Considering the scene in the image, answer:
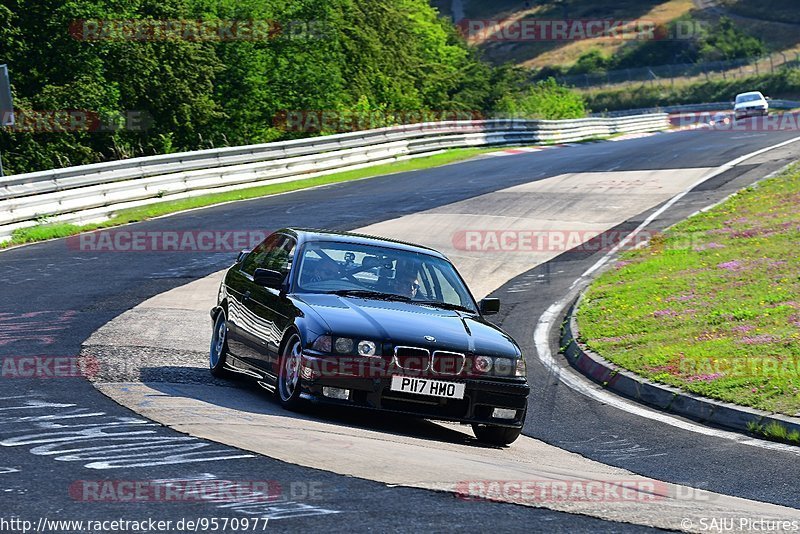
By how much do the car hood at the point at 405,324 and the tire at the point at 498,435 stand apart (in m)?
0.58

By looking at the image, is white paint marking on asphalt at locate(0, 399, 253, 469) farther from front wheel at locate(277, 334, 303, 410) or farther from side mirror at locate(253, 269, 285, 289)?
side mirror at locate(253, 269, 285, 289)

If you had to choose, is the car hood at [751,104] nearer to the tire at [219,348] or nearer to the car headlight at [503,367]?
the tire at [219,348]

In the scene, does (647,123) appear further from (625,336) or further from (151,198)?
(625,336)

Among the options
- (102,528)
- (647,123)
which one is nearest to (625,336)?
(102,528)

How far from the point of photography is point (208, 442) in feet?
24.2

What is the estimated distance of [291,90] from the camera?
41.3m

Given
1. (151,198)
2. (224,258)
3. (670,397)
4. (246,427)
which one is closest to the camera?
(246,427)

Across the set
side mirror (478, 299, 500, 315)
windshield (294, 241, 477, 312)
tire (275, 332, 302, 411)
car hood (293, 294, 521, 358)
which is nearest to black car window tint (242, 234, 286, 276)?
windshield (294, 241, 477, 312)

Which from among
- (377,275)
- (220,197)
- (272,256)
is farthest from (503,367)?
(220,197)

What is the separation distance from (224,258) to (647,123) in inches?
1840

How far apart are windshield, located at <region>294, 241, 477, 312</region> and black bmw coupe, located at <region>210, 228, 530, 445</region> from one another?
0.5 inches

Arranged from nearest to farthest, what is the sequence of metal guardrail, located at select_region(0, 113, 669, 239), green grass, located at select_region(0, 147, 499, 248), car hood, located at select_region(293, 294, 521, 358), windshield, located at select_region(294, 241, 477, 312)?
car hood, located at select_region(293, 294, 521, 358)
windshield, located at select_region(294, 241, 477, 312)
green grass, located at select_region(0, 147, 499, 248)
metal guardrail, located at select_region(0, 113, 669, 239)

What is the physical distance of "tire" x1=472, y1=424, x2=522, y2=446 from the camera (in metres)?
9.35

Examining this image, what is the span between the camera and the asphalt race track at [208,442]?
579cm
